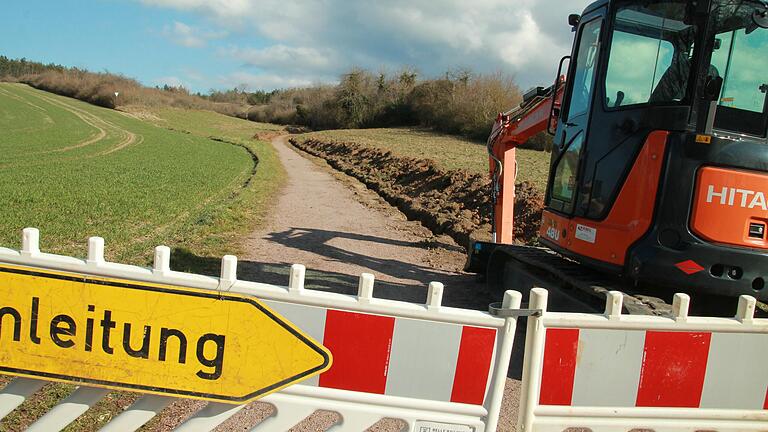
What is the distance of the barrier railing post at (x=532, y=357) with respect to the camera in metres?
2.60

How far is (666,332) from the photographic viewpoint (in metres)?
2.77

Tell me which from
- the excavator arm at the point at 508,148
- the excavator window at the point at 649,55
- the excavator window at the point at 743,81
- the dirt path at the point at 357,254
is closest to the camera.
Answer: the excavator window at the point at 743,81

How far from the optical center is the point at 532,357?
104 inches

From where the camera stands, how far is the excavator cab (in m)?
4.30

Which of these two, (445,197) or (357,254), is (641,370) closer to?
(357,254)

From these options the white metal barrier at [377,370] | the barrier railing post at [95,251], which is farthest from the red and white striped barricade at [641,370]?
the barrier railing post at [95,251]

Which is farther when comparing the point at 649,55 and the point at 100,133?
the point at 100,133

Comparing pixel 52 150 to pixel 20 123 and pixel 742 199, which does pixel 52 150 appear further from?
pixel 742 199

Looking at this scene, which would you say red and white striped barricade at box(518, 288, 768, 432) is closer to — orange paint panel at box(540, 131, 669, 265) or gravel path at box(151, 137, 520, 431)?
gravel path at box(151, 137, 520, 431)

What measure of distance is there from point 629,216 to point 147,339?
12.7 ft

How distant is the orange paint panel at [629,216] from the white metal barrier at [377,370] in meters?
2.64

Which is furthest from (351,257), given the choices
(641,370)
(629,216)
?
(641,370)

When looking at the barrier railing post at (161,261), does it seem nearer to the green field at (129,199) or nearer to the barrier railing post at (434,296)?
the barrier railing post at (434,296)

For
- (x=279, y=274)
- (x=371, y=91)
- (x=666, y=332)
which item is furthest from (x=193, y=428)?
(x=371, y=91)
